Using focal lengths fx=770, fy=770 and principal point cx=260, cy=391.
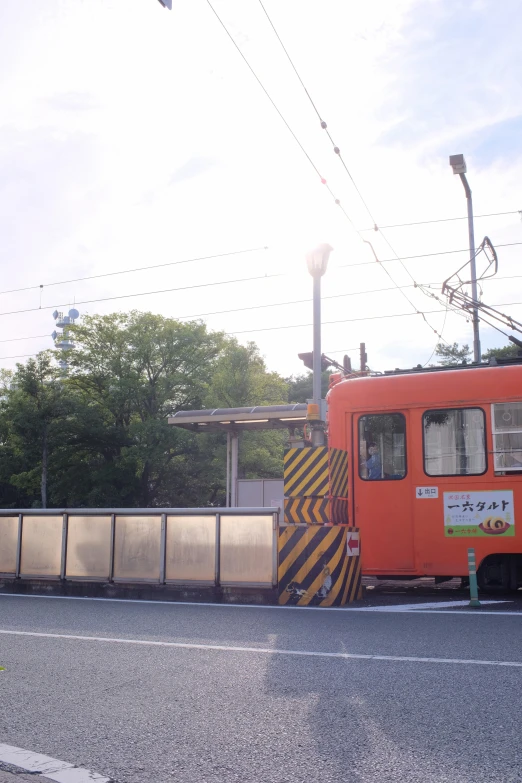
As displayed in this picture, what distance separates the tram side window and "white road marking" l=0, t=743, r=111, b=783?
8368 millimetres

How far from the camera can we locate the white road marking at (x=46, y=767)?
369 centimetres

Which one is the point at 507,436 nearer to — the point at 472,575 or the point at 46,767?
the point at 472,575

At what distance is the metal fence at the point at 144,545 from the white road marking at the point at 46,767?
703 cm

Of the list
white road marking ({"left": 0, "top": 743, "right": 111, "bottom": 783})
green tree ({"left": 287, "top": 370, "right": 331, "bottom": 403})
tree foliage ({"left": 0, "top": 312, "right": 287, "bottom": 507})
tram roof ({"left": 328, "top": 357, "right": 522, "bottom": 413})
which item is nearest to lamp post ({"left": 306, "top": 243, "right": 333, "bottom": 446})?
tram roof ({"left": 328, "top": 357, "right": 522, "bottom": 413})

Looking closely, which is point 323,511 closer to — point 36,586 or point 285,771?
point 36,586

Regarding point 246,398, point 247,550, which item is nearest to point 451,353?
point 246,398

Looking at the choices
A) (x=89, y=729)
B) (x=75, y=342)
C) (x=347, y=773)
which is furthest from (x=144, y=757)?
(x=75, y=342)

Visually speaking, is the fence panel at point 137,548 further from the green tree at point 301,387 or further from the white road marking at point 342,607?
the green tree at point 301,387

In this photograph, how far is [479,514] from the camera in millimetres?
11047

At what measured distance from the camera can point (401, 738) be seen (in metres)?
4.20

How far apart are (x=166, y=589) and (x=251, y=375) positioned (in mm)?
29631

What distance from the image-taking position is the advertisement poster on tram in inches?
428

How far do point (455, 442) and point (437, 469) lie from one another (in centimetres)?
48

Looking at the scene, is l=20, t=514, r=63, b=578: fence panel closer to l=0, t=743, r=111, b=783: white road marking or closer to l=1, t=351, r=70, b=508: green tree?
l=0, t=743, r=111, b=783: white road marking
